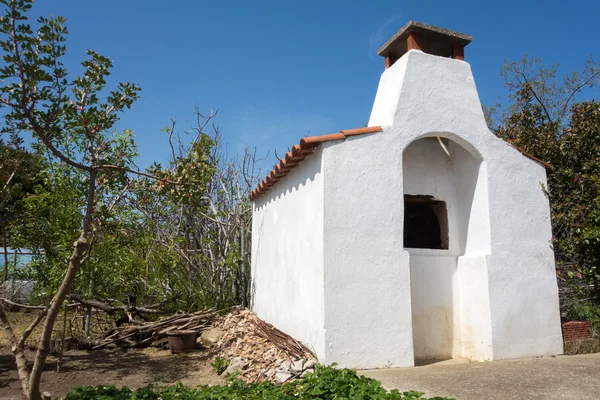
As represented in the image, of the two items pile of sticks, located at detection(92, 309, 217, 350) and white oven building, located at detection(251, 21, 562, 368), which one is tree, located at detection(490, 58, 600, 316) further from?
pile of sticks, located at detection(92, 309, 217, 350)

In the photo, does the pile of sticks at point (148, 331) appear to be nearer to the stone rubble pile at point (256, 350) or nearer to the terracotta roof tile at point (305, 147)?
the stone rubble pile at point (256, 350)

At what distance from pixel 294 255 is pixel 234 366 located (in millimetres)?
1947

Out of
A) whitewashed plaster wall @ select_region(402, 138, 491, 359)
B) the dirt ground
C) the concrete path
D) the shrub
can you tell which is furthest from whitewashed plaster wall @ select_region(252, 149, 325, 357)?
whitewashed plaster wall @ select_region(402, 138, 491, 359)

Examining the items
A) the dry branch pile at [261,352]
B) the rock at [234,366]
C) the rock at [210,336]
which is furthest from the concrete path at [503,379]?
the rock at [210,336]

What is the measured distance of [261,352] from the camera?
7211mm

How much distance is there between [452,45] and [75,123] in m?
6.14

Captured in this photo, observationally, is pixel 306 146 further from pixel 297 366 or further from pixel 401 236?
pixel 297 366

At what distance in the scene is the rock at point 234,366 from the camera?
7.06 meters

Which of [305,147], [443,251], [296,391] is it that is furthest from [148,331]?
[443,251]

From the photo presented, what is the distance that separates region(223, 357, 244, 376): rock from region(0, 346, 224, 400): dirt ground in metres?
0.15

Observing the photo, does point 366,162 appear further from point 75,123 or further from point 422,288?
point 75,123

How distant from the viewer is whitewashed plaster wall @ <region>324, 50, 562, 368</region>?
5.97 metres

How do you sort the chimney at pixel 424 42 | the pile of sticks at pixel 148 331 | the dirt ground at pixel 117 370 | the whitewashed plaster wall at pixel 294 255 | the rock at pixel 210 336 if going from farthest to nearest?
1. the pile of sticks at pixel 148 331
2. the rock at pixel 210 336
3. the chimney at pixel 424 42
4. the dirt ground at pixel 117 370
5. the whitewashed plaster wall at pixel 294 255

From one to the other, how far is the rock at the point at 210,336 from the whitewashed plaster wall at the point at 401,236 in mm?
3929
